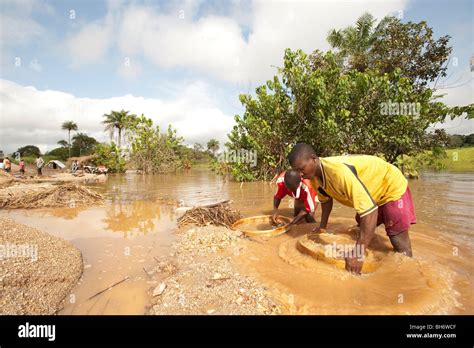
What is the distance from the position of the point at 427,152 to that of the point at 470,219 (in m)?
10.2

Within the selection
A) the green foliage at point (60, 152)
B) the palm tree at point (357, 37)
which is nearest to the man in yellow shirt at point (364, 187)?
the palm tree at point (357, 37)

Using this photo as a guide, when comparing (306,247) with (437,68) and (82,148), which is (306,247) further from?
(82,148)

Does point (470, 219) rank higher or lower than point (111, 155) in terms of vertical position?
lower

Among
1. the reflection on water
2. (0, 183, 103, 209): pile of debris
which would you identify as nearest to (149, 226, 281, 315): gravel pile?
the reflection on water

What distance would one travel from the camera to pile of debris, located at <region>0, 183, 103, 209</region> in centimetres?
835

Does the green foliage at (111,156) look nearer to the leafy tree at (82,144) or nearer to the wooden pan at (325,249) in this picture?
the leafy tree at (82,144)

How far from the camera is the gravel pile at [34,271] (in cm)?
249

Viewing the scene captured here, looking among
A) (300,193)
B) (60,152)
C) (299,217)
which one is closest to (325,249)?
(299,217)

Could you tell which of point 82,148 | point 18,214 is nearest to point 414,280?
point 18,214

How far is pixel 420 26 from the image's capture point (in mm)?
14031

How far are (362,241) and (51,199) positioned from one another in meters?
9.25

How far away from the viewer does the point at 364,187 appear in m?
2.97

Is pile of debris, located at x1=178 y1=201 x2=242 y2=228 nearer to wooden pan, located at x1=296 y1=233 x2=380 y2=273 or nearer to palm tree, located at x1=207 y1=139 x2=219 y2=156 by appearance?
wooden pan, located at x1=296 y1=233 x2=380 y2=273

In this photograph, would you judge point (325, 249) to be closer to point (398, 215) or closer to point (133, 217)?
point (398, 215)
